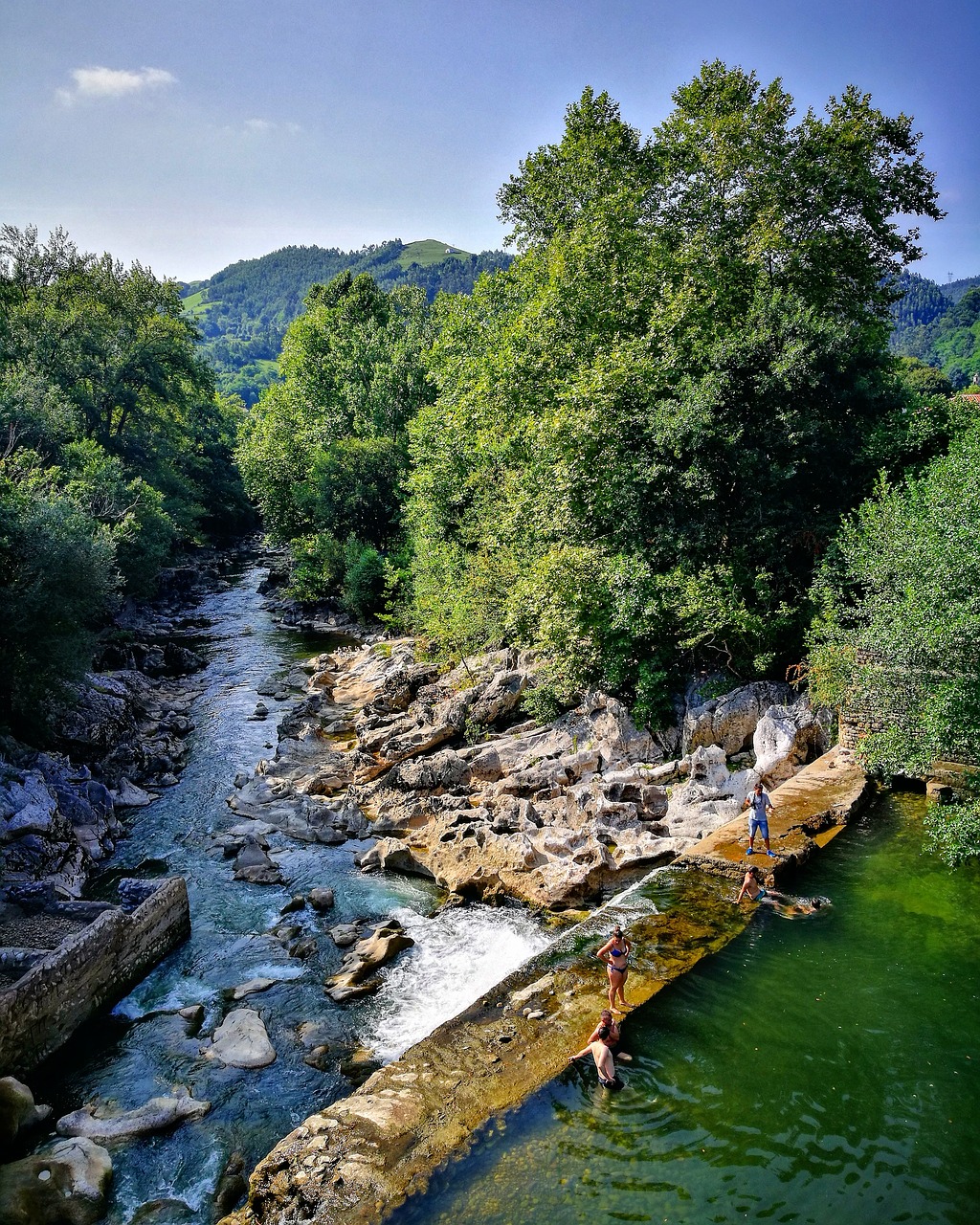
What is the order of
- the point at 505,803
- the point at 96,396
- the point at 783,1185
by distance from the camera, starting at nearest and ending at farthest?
1. the point at 783,1185
2. the point at 505,803
3. the point at 96,396

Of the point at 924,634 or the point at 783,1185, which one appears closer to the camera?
the point at 783,1185

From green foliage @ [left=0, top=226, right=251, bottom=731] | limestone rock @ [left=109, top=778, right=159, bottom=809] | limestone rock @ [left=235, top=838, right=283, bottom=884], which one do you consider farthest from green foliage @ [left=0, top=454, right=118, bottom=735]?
limestone rock @ [left=235, top=838, right=283, bottom=884]

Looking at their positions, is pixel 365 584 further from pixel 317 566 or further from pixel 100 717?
pixel 100 717

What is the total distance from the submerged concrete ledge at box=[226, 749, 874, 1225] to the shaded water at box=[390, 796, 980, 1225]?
314 millimetres

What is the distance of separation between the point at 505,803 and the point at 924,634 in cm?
1033

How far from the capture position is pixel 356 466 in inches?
1778

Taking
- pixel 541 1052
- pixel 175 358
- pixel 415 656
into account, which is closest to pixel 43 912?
pixel 541 1052

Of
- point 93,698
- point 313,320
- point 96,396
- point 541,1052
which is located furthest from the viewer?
point 313,320

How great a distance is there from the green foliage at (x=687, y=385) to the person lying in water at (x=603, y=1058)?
35.5 ft

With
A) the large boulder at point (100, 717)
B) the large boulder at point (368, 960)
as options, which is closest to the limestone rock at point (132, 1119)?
the large boulder at point (368, 960)

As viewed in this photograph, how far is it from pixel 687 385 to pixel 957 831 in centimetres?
1245

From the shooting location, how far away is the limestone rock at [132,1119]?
33.9 ft

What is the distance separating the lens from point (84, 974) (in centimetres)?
1254

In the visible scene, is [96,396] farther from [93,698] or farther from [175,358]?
[93,698]
